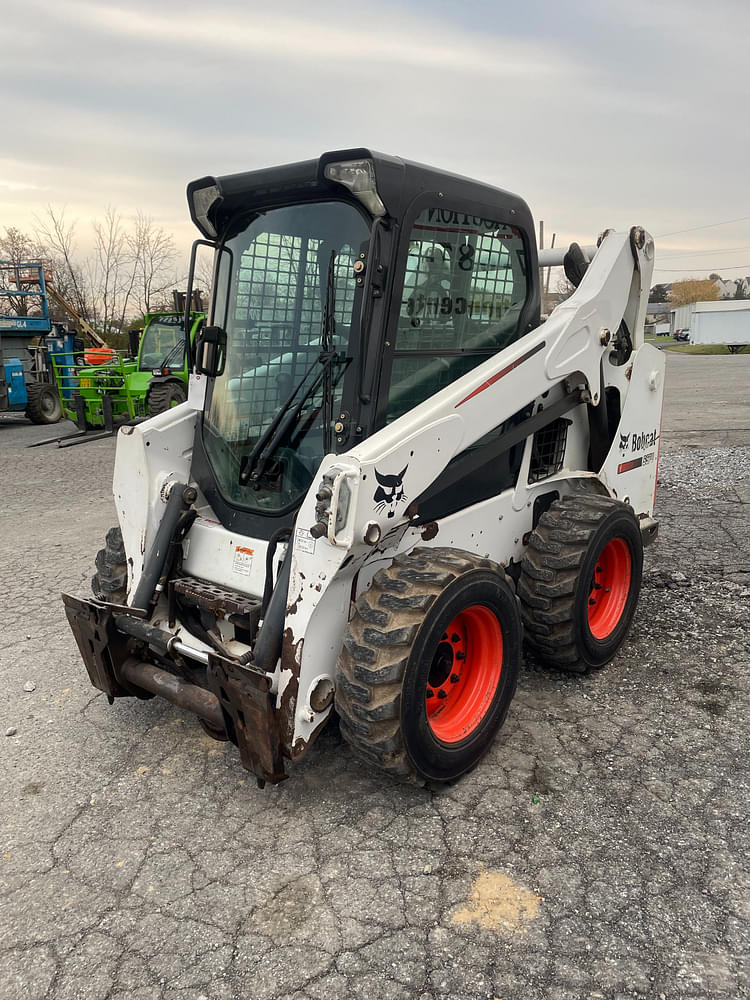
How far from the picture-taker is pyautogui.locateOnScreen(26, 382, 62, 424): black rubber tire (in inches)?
635

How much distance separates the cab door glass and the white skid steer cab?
1cm

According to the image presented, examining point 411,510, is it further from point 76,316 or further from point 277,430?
point 76,316

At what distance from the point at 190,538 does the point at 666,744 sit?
238 centimetres

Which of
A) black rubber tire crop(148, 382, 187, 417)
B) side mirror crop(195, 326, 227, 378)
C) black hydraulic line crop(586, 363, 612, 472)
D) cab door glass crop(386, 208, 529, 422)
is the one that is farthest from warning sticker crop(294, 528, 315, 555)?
black rubber tire crop(148, 382, 187, 417)

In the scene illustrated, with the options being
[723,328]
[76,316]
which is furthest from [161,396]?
[723,328]

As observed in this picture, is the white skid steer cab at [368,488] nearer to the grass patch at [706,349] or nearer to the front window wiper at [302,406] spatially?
the front window wiper at [302,406]

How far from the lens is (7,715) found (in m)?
3.75

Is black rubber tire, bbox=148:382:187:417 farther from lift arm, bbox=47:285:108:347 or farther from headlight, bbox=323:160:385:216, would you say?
headlight, bbox=323:160:385:216

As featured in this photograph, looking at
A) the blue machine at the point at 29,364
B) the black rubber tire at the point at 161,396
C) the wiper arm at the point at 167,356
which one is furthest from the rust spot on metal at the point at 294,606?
the blue machine at the point at 29,364

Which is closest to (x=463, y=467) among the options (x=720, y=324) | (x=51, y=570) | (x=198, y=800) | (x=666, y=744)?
(x=666, y=744)

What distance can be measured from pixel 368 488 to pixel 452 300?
1.14m

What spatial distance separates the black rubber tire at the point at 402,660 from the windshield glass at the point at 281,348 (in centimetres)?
70

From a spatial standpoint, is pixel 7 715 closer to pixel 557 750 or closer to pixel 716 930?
pixel 557 750

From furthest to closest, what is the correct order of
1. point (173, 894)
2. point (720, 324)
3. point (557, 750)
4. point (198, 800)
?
point (720, 324), point (557, 750), point (198, 800), point (173, 894)
